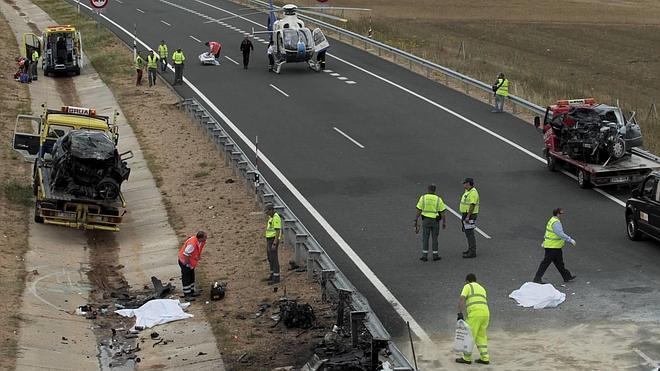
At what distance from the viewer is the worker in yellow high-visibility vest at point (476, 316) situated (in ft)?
56.1

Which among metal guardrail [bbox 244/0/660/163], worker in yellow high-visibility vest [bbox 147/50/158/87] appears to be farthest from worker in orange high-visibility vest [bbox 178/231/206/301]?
worker in yellow high-visibility vest [bbox 147/50/158/87]

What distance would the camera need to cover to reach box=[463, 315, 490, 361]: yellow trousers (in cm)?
1711

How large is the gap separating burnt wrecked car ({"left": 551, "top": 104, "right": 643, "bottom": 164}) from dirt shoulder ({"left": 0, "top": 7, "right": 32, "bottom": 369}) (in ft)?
43.0

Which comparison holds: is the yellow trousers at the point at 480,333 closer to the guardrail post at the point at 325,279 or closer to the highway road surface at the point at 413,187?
→ the highway road surface at the point at 413,187

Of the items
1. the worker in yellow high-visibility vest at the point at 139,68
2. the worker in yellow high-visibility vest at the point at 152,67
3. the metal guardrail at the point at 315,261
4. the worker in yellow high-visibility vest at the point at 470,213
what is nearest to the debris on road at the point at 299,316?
the metal guardrail at the point at 315,261

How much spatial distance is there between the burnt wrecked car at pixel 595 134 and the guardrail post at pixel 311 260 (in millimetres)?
9290

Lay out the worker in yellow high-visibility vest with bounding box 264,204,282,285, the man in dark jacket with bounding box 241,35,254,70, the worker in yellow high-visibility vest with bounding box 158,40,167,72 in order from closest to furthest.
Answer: the worker in yellow high-visibility vest with bounding box 264,204,282,285
the worker in yellow high-visibility vest with bounding box 158,40,167,72
the man in dark jacket with bounding box 241,35,254,70

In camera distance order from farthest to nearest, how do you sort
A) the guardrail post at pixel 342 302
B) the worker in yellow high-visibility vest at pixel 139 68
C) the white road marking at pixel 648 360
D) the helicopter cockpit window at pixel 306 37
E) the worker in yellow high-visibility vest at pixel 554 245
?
the helicopter cockpit window at pixel 306 37, the worker in yellow high-visibility vest at pixel 139 68, the worker in yellow high-visibility vest at pixel 554 245, the guardrail post at pixel 342 302, the white road marking at pixel 648 360

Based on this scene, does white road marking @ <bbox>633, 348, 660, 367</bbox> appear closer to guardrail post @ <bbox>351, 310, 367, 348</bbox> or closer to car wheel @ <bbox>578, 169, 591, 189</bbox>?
guardrail post @ <bbox>351, 310, 367, 348</bbox>

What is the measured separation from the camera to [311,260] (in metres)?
21.4

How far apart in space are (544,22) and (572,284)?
59165 mm

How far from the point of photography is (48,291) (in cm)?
2272

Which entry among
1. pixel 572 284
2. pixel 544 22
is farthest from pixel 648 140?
pixel 544 22

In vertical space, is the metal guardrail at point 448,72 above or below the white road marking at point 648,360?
below
